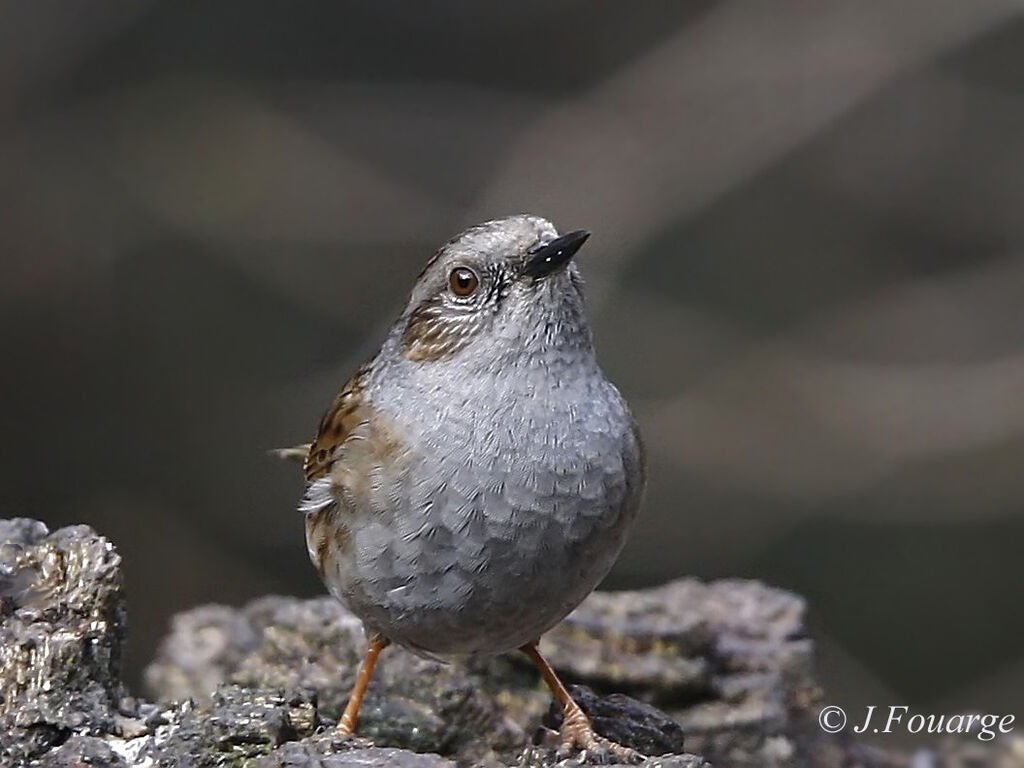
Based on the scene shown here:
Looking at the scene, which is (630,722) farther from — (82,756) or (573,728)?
(82,756)

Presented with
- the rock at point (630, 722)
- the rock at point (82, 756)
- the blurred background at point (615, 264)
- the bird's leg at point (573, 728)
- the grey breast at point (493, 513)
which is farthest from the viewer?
the blurred background at point (615, 264)

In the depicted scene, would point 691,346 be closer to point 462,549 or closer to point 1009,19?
point 1009,19

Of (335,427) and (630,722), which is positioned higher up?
(335,427)

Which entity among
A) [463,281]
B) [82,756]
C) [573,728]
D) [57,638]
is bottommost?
[82,756]

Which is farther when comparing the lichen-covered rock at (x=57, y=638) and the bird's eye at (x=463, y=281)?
the bird's eye at (x=463, y=281)

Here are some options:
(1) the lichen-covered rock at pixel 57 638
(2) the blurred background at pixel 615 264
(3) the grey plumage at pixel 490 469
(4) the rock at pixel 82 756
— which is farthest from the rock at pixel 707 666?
(2) the blurred background at pixel 615 264

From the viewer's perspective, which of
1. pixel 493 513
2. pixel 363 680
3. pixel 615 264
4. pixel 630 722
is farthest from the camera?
pixel 615 264

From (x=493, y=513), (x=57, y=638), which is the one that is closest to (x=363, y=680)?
(x=493, y=513)

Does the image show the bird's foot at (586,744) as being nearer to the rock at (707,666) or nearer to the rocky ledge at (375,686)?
the rocky ledge at (375,686)
